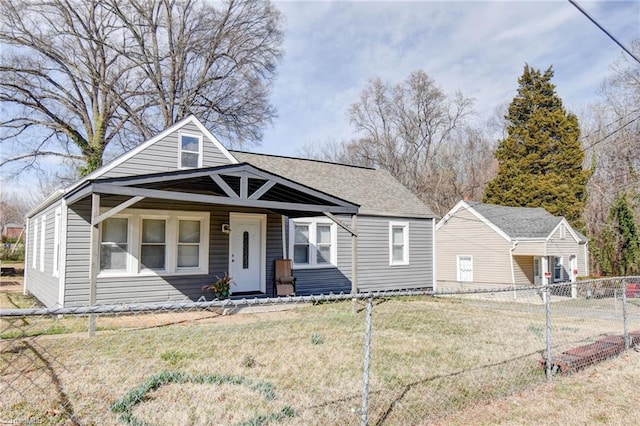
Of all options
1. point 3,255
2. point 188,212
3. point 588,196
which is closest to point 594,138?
point 588,196

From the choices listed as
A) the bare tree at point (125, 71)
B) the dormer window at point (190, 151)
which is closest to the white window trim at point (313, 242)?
the dormer window at point (190, 151)

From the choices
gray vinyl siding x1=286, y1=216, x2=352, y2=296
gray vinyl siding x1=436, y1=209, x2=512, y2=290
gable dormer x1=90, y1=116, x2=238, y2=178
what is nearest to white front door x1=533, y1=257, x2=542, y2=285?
gray vinyl siding x1=436, y1=209, x2=512, y2=290

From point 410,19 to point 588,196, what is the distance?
2133 centimetres

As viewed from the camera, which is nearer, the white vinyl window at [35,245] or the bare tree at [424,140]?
the white vinyl window at [35,245]

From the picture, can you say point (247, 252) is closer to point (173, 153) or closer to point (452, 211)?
point (173, 153)

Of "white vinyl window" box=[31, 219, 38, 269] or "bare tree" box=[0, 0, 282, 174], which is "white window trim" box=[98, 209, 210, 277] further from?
"bare tree" box=[0, 0, 282, 174]

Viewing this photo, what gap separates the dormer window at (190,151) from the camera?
1088 cm

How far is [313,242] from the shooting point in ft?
43.0

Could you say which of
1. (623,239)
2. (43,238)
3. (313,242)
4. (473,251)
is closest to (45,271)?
(43,238)

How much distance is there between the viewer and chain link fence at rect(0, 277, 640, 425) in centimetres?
383

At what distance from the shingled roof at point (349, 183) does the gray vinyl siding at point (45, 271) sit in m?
5.63

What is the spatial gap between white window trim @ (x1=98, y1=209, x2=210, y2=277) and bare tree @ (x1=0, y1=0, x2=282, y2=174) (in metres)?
9.94

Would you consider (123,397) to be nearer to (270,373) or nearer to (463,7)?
(270,373)

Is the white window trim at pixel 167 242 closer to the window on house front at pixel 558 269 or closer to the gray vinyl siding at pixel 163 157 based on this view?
the gray vinyl siding at pixel 163 157
